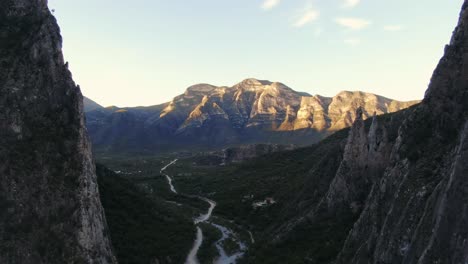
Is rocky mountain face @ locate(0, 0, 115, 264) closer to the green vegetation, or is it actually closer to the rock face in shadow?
the green vegetation

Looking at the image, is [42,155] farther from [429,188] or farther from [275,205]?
[275,205]

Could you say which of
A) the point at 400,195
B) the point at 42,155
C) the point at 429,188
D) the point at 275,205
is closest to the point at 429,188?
the point at 429,188

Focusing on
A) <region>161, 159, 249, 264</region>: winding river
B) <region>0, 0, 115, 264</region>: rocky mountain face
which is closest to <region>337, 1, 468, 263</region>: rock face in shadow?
<region>161, 159, 249, 264</region>: winding river

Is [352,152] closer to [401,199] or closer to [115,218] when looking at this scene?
[401,199]

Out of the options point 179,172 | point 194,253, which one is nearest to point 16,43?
point 194,253

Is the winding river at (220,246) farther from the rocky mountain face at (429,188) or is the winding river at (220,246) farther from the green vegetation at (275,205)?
the rocky mountain face at (429,188)

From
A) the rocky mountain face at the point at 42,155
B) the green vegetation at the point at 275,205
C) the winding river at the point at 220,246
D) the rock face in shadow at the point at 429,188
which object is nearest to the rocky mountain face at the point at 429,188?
the rock face in shadow at the point at 429,188
